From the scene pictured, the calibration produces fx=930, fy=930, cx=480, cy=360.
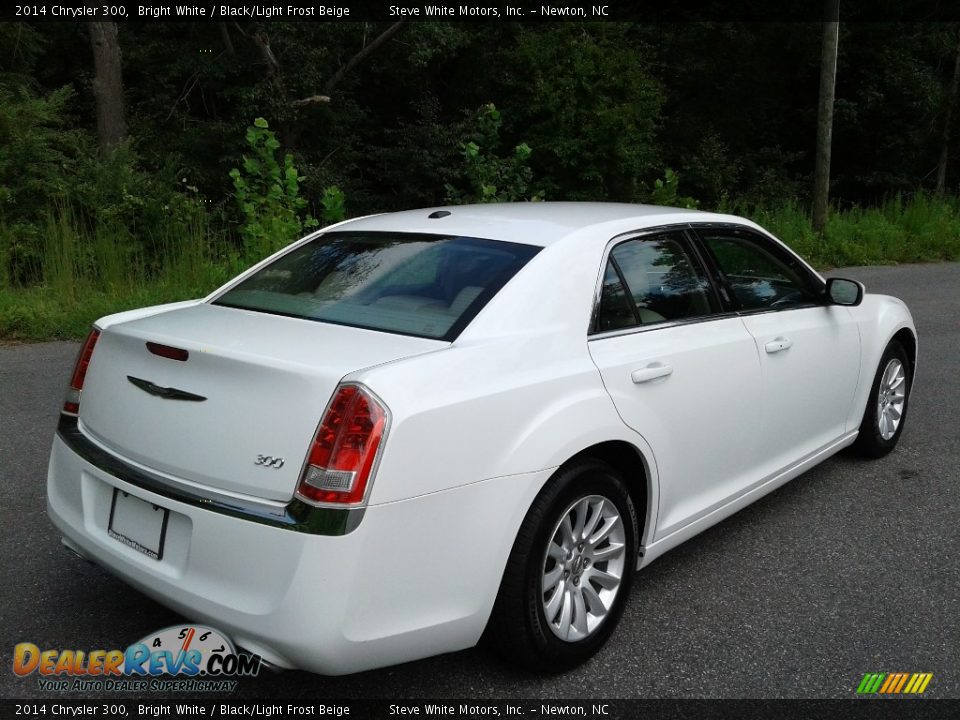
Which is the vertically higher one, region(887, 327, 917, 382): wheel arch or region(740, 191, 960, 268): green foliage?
region(887, 327, 917, 382): wheel arch

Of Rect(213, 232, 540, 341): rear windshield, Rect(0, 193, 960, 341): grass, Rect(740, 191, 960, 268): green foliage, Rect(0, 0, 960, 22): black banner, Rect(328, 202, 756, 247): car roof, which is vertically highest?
Rect(0, 0, 960, 22): black banner

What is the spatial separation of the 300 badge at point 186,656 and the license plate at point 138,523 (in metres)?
0.29

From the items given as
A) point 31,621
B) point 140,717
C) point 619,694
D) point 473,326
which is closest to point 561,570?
point 619,694

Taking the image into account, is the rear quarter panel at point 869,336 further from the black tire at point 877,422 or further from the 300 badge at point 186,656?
the 300 badge at point 186,656

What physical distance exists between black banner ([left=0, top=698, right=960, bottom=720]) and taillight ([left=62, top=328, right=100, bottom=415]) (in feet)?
3.22

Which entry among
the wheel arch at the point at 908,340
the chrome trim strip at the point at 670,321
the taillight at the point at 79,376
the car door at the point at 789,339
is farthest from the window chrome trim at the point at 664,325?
the wheel arch at the point at 908,340

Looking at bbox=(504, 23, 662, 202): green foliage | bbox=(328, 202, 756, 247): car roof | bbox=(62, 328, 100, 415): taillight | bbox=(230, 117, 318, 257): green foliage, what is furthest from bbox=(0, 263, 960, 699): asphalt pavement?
bbox=(504, 23, 662, 202): green foliage

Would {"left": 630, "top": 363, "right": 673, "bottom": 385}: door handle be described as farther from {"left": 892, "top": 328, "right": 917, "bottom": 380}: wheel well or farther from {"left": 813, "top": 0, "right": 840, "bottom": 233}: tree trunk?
{"left": 813, "top": 0, "right": 840, "bottom": 233}: tree trunk

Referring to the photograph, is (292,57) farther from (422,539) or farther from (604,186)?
(422,539)

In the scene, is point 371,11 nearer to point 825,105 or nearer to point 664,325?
point 825,105

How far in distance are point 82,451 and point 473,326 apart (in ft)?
4.49

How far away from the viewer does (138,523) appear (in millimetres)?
2840

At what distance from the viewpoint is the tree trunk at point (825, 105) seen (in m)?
15.1

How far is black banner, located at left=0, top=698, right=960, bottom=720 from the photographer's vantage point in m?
2.86
